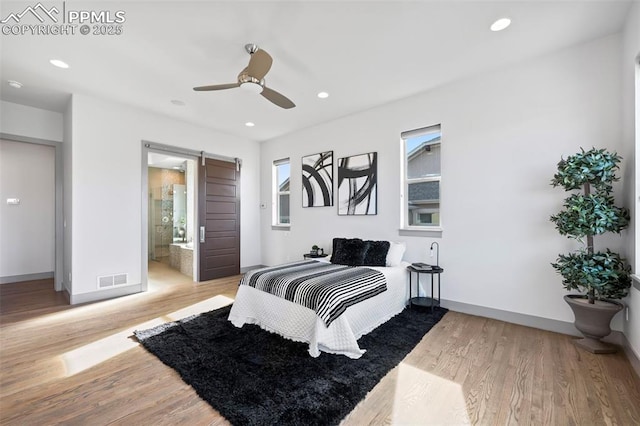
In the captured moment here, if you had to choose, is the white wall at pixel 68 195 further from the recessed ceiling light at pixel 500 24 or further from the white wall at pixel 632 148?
the white wall at pixel 632 148

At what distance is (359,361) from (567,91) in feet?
11.4

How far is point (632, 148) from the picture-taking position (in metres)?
2.26

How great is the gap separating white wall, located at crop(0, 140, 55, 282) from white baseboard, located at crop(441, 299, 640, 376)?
7.61 m

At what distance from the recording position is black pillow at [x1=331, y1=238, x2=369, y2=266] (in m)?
3.71

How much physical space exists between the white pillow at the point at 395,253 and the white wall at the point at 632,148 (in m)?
2.11

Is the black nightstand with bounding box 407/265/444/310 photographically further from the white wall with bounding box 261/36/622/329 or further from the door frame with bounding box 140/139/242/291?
the door frame with bounding box 140/139/242/291

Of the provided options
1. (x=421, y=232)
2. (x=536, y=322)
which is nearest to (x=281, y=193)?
(x=421, y=232)

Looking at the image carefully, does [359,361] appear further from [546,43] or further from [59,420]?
[546,43]

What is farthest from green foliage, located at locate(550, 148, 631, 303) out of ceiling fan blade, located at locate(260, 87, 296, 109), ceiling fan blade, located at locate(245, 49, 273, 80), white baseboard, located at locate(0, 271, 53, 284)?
white baseboard, located at locate(0, 271, 53, 284)

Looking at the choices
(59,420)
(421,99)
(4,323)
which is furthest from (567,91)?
(4,323)

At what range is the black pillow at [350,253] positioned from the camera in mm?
3705

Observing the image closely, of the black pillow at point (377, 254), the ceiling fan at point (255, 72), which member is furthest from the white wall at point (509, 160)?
the ceiling fan at point (255, 72)

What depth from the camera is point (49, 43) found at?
8.77 feet

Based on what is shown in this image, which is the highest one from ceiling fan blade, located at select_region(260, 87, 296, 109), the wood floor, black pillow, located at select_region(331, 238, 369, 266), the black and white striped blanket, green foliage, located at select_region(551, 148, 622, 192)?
ceiling fan blade, located at select_region(260, 87, 296, 109)
